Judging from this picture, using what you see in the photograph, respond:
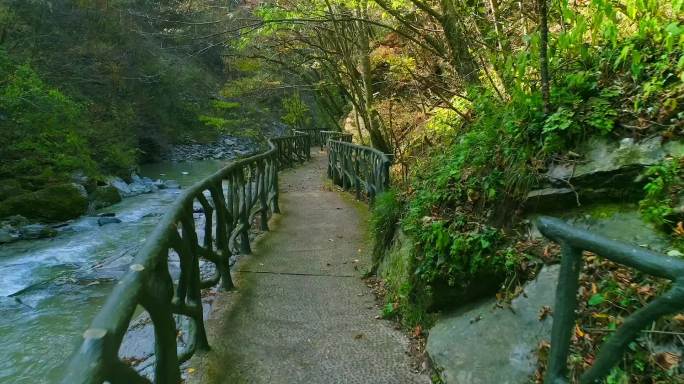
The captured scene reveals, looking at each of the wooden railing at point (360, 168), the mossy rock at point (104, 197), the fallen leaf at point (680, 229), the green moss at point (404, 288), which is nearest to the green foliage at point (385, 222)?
the green moss at point (404, 288)

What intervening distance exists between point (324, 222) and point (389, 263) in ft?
10.5

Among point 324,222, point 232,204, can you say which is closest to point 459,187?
point 232,204

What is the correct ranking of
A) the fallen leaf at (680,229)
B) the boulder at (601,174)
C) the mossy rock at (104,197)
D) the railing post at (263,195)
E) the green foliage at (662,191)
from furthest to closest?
the mossy rock at (104,197) < the railing post at (263,195) < the boulder at (601,174) < the green foliage at (662,191) < the fallen leaf at (680,229)

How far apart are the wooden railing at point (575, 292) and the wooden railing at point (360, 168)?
522cm

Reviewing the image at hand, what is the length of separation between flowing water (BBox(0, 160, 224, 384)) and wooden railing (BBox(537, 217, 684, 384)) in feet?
9.08

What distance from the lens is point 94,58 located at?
23219 millimetres

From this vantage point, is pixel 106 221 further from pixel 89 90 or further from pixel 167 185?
pixel 89 90

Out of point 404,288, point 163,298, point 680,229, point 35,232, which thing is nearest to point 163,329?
point 163,298

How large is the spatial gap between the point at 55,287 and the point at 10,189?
6931 mm

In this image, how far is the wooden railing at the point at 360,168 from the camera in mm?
7168

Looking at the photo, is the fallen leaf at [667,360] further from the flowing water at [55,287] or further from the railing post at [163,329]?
the flowing water at [55,287]

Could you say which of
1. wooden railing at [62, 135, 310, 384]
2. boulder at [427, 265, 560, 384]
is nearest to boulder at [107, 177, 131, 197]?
wooden railing at [62, 135, 310, 384]

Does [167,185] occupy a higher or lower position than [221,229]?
lower

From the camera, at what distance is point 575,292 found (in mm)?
1664
